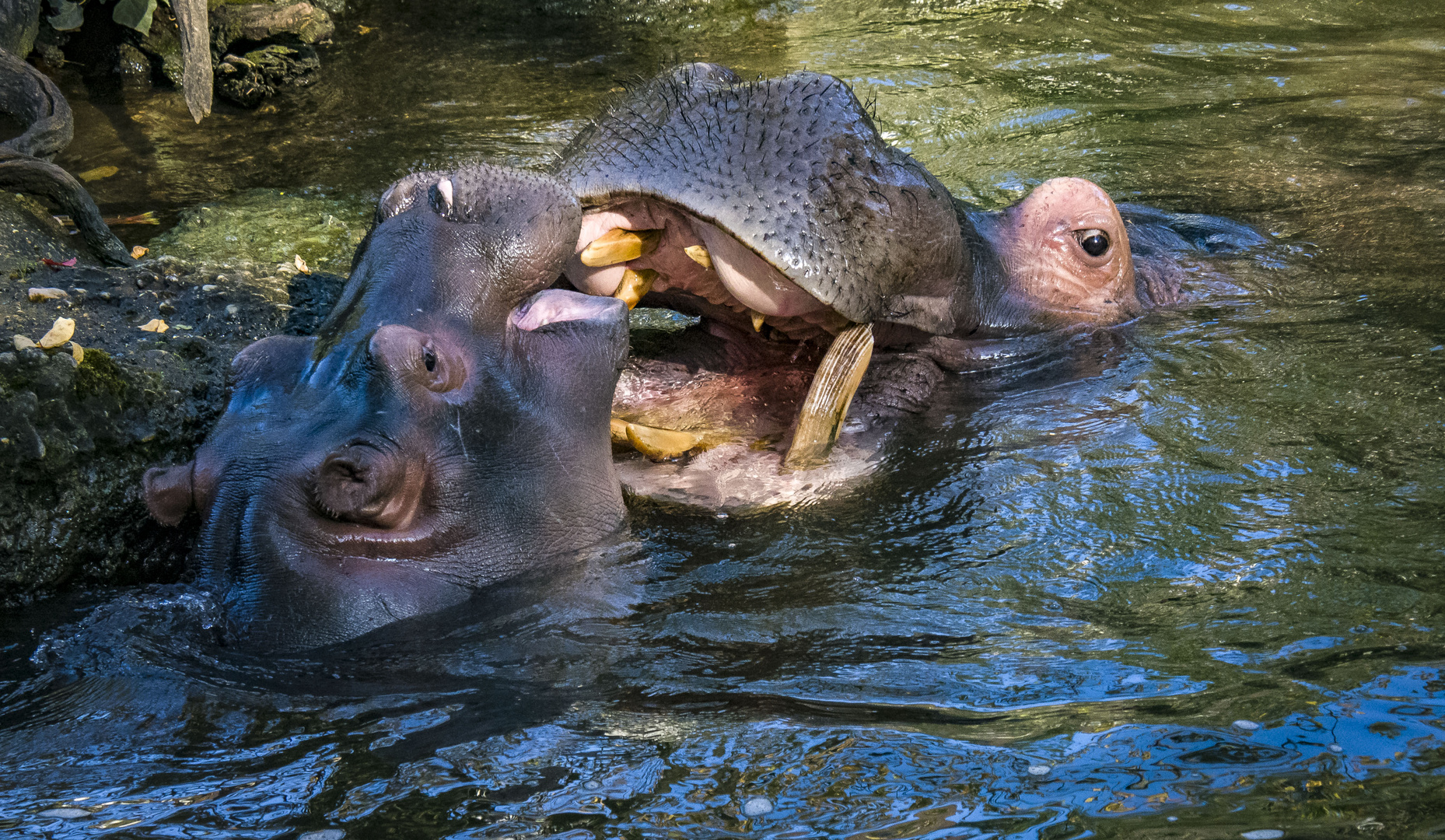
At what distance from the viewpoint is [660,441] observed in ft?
11.0

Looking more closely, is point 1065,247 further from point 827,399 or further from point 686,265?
point 686,265

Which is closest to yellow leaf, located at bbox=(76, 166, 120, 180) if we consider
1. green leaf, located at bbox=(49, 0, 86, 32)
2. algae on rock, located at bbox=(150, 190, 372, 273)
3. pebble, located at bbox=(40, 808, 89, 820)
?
algae on rock, located at bbox=(150, 190, 372, 273)

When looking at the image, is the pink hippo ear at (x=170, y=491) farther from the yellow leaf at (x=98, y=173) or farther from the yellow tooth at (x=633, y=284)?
the yellow leaf at (x=98, y=173)

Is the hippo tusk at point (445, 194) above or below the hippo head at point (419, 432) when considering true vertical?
above

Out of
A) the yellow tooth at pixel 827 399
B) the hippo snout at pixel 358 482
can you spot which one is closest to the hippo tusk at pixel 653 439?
the yellow tooth at pixel 827 399

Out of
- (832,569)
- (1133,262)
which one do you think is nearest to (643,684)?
(832,569)

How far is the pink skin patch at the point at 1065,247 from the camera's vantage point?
417 centimetres

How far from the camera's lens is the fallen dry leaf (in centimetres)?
337

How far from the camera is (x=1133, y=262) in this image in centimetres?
466

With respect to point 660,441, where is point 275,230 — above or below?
above

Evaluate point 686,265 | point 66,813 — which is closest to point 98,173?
point 686,265

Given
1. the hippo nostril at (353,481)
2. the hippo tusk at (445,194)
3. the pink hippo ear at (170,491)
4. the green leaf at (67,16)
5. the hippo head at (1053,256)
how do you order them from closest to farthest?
the hippo nostril at (353,481)
the pink hippo ear at (170,491)
the hippo tusk at (445,194)
the hippo head at (1053,256)
the green leaf at (67,16)

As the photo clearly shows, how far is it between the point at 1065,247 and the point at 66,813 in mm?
3285

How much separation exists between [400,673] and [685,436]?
1106 millimetres
